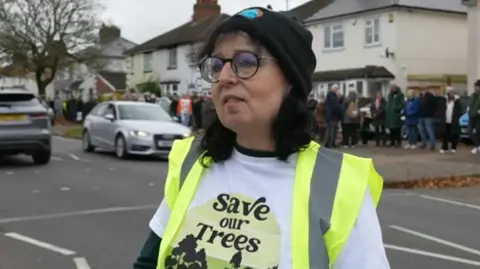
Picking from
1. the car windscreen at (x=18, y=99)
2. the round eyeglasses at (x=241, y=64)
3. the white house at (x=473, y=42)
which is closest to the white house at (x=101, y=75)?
the white house at (x=473, y=42)

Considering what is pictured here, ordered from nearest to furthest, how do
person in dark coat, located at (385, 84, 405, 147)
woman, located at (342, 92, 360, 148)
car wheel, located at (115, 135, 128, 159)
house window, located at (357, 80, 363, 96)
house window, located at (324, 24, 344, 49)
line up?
1. car wheel, located at (115, 135, 128, 159)
2. person in dark coat, located at (385, 84, 405, 147)
3. woman, located at (342, 92, 360, 148)
4. house window, located at (357, 80, 363, 96)
5. house window, located at (324, 24, 344, 49)

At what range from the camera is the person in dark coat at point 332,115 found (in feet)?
A: 69.7

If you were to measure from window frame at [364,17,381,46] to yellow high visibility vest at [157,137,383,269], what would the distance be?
36833 mm

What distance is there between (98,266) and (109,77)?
68.8m

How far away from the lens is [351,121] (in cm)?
2144

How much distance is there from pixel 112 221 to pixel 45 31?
4305cm

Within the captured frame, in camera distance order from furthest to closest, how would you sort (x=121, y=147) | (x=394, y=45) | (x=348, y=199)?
(x=394, y=45) < (x=121, y=147) < (x=348, y=199)

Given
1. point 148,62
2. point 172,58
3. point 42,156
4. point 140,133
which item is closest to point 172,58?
point 172,58

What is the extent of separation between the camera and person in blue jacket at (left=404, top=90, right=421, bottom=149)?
65.7 ft

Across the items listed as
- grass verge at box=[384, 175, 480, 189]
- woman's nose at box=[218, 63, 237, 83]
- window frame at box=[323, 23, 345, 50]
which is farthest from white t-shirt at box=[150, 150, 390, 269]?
window frame at box=[323, 23, 345, 50]

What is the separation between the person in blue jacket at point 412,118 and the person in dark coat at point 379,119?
2.81ft

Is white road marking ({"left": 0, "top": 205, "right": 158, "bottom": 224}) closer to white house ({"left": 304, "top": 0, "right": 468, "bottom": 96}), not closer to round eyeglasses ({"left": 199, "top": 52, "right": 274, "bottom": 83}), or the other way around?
round eyeglasses ({"left": 199, "top": 52, "right": 274, "bottom": 83})

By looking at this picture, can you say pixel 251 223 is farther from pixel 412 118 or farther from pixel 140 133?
pixel 412 118

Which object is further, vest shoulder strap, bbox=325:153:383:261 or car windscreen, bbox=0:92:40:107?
car windscreen, bbox=0:92:40:107
